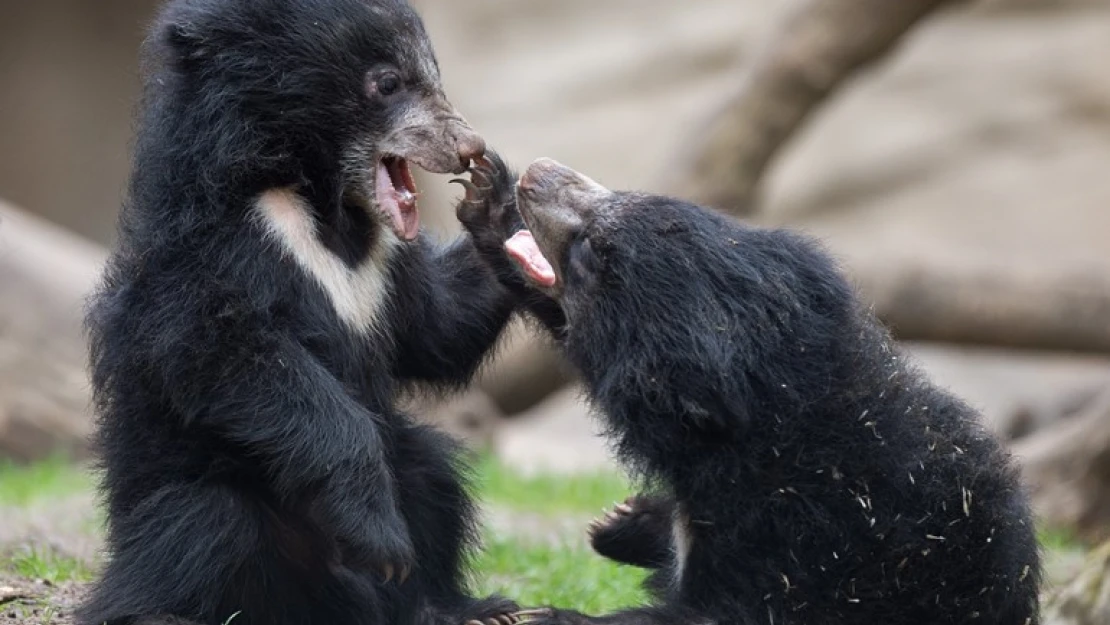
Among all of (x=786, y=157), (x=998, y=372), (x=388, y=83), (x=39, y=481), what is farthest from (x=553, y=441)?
(x=388, y=83)

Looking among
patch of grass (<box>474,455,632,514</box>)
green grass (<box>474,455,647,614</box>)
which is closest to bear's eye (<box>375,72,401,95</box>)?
green grass (<box>474,455,647,614</box>)

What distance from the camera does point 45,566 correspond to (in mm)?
5379

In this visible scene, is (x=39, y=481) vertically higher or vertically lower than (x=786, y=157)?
higher

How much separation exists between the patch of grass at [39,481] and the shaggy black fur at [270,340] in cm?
355

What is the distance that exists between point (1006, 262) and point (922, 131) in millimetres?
5811

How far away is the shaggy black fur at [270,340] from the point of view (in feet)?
12.9

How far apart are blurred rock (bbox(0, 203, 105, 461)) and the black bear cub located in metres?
6.30

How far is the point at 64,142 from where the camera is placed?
1834cm

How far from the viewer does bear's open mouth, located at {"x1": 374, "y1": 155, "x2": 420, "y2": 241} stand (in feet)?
14.2

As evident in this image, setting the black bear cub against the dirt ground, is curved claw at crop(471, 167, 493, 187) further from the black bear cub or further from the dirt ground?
the dirt ground

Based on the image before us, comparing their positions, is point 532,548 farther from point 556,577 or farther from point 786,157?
point 786,157

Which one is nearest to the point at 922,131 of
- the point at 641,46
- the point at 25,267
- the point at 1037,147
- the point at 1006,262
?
the point at 1037,147

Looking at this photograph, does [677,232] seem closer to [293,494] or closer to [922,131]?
[293,494]

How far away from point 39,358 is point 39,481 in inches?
58.0
